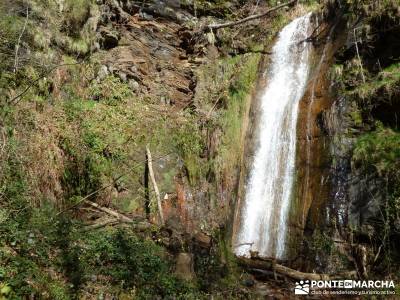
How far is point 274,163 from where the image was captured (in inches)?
405

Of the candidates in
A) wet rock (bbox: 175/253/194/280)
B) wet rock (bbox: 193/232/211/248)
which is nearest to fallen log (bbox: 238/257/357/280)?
wet rock (bbox: 193/232/211/248)

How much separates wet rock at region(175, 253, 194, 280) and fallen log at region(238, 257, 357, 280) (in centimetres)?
169

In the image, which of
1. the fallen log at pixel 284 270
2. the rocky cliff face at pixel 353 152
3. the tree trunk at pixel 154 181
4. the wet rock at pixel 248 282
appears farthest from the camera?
the tree trunk at pixel 154 181

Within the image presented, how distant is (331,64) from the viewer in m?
10.9

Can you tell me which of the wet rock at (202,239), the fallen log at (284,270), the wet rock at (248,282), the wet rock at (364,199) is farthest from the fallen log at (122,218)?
the wet rock at (364,199)

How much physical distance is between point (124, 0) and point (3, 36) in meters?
4.68

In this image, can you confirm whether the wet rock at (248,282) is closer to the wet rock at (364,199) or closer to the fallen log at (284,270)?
the fallen log at (284,270)

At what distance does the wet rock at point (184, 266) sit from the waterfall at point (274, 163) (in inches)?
90.3

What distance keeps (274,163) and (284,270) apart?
3.17 metres

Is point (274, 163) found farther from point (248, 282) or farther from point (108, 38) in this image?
point (108, 38)

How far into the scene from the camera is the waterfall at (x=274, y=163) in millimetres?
9414

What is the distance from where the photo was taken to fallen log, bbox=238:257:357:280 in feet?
24.8

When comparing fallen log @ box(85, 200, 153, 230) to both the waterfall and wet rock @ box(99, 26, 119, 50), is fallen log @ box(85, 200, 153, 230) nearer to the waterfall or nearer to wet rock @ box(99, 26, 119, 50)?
the waterfall

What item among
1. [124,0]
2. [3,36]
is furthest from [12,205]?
[124,0]
